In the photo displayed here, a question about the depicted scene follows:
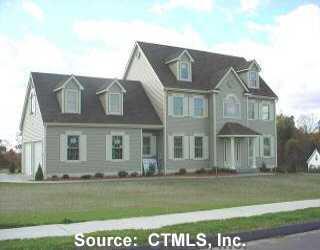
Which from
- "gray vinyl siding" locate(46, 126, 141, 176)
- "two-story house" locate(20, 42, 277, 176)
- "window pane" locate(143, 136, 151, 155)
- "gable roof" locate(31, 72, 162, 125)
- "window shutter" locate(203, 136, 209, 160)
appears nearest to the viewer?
"gray vinyl siding" locate(46, 126, 141, 176)

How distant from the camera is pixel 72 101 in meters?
32.0

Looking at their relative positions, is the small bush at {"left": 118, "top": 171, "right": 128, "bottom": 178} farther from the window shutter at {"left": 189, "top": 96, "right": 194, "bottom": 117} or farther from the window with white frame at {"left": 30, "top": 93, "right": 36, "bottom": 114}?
the window shutter at {"left": 189, "top": 96, "right": 194, "bottom": 117}

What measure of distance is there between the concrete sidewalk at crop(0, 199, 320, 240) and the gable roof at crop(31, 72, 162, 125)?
1778 cm

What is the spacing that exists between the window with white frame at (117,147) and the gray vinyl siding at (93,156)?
38cm

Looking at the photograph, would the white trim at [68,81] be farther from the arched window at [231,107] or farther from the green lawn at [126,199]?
the arched window at [231,107]

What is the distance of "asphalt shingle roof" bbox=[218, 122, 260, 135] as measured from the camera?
36.6 metres

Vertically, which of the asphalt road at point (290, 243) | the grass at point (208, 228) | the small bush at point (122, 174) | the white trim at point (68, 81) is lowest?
the asphalt road at point (290, 243)

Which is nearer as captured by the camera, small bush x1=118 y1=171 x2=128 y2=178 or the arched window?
small bush x1=118 y1=171 x2=128 y2=178

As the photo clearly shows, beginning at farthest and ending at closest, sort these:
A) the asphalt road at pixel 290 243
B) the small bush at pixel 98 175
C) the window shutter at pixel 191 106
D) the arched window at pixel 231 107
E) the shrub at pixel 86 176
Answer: the arched window at pixel 231 107 → the window shutter at pixel 191 106 → the small bush at pixel 98 175 → the shrub at pixel 86 176 → the asphalt road at pixel 290 243

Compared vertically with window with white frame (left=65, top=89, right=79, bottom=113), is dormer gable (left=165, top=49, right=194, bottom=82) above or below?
above

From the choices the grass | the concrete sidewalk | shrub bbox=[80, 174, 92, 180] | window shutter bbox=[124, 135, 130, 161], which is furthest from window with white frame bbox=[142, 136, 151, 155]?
the grass

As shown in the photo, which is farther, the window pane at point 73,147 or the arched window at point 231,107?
the arched window at point 231,107

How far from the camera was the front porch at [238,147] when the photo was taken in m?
36.8

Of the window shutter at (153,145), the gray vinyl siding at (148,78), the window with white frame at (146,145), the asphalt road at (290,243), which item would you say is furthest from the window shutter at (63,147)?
the asphalt road at (290,243)
